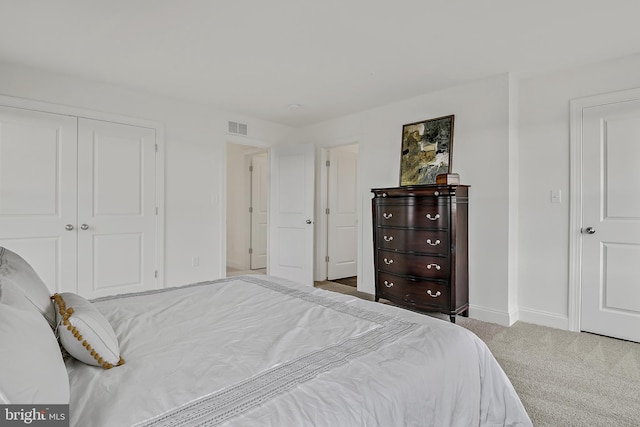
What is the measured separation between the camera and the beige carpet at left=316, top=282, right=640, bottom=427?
75.0 inches

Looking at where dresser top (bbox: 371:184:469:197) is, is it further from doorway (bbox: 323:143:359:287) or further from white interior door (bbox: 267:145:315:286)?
doorway (bbox: 323:143:359:287)

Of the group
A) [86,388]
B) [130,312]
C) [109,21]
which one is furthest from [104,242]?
[86,388]

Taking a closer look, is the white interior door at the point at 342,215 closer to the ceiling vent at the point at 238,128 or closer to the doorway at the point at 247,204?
the ceiling vent at the point at 238,128

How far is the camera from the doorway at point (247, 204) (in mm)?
6406

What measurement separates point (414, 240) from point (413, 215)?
0.25 m

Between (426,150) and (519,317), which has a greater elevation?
(426,150)

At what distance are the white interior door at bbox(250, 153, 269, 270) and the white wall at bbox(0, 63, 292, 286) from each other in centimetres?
162

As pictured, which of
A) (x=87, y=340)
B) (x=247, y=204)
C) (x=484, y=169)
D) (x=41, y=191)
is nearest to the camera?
(x=87, y=340)

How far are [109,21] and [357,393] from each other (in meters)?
2.82

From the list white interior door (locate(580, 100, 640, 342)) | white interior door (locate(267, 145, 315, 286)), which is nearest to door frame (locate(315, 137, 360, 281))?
white interior door (locate(267, 145, 315, 286))

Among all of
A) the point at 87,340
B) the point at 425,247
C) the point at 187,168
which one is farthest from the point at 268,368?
the point at 187,168

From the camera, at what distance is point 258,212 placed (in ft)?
21.2

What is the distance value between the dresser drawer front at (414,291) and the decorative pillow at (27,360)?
303 centimetres

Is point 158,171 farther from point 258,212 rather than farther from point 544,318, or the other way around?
point 544,318
